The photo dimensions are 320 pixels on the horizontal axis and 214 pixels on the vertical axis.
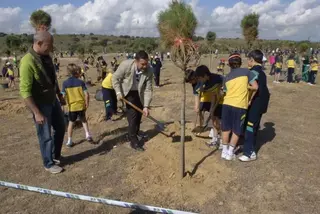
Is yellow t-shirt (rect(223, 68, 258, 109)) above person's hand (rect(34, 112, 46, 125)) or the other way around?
above

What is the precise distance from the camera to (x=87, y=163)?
208 inches

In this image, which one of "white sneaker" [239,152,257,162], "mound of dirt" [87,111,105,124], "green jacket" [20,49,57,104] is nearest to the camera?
"green jacket" [20,49,57,104]

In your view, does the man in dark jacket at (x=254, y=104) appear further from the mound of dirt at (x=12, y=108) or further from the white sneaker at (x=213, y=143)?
the mound of dirt at (x=12, y=108)

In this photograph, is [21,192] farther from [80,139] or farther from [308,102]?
[308,102]

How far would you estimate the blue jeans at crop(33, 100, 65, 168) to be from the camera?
4.52 meters

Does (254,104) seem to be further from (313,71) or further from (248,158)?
(313,71)

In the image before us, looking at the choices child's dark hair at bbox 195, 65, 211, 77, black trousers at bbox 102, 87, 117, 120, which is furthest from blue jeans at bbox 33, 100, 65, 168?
black trousers at bbox 102, 87, 117, 120

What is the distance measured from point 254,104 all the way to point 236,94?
1.63 ft

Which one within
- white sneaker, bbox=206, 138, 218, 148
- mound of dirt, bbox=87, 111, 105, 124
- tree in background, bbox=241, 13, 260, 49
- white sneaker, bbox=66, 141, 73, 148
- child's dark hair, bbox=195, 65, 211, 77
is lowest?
mound of dirt, bbox=87, 111, 105, 124

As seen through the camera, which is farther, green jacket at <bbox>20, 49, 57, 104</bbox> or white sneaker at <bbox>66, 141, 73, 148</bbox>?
white sneaker at <bbox>66, 141, 73, 148</bbox>

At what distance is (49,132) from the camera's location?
461cm

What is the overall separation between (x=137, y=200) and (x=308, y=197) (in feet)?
7.51

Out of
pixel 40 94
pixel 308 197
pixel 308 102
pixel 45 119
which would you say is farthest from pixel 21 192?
pixel 308 102

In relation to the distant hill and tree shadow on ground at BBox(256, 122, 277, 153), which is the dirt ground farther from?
the distant hill
